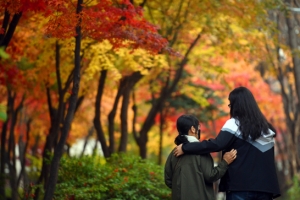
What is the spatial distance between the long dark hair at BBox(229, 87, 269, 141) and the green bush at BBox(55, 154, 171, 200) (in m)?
3.35

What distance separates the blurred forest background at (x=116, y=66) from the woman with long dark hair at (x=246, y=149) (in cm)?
252

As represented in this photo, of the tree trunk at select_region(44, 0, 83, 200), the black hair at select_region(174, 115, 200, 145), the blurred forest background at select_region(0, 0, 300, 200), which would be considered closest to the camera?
the black hair at select_region(174, 115, 200, 145)

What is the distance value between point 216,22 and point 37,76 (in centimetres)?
477

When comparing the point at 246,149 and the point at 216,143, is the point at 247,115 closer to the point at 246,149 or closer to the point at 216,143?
the point at 246,149

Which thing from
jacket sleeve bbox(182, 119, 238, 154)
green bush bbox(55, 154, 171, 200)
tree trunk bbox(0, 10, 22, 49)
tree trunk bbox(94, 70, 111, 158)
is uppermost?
tree trunk bbox(0, 10, 22, 49)

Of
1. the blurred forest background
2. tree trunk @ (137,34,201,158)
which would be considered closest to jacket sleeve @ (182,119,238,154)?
the blurred forest background

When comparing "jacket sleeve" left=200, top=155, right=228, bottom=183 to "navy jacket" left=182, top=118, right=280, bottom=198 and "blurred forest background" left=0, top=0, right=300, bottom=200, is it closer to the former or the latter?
"navy jacket" left=182, top=118, right=280, bottom=198

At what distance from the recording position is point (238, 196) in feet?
20.1

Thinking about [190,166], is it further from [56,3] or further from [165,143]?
[165,143]

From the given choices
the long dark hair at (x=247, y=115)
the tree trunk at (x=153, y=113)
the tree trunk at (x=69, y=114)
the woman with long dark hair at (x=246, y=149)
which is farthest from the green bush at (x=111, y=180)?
the tree trunk at (x=153, y=113)

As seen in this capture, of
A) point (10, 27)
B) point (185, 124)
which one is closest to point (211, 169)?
point (185, 124)

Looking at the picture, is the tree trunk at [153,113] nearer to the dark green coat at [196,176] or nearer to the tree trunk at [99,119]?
the tree trunk at [99,119]

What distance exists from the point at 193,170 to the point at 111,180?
11.3ft

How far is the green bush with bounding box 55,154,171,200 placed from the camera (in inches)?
362
